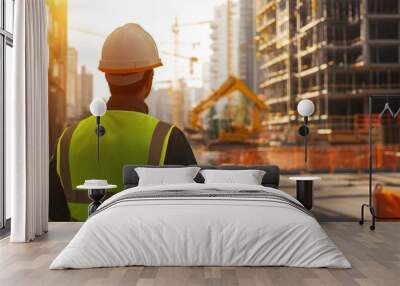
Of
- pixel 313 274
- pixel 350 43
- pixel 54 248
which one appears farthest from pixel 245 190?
pixel 350 43

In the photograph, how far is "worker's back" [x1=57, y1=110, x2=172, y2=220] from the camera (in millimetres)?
6922

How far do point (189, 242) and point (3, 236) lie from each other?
8.12 feet

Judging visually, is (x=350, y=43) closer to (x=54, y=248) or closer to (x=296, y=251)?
(x=296, y=251)

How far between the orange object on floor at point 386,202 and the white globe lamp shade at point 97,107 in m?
3.47

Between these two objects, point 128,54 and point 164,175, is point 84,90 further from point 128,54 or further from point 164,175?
point 164,175

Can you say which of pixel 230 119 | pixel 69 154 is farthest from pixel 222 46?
pixel 69 154

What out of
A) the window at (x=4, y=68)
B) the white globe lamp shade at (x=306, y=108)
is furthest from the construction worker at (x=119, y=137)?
the white globe lamp shade at (x=306, y=108)

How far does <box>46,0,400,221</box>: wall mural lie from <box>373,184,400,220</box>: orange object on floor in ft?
0.08

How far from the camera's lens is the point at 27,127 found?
221 inches

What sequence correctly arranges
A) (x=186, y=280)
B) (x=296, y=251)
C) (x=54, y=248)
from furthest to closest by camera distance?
(x=54, y=248) < (x=296, y=251) < (x=186, y=280)

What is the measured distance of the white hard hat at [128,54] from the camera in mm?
7066

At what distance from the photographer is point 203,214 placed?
4438mm

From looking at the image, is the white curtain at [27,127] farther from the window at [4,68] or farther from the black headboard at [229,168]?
the black headboard at [229,168]

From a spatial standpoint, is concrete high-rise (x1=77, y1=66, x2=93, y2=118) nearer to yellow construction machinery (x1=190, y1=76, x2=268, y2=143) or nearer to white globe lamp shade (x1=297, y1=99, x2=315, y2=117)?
yellow construction machinery (x1=190, y1=76, x2=268, y2=143)
